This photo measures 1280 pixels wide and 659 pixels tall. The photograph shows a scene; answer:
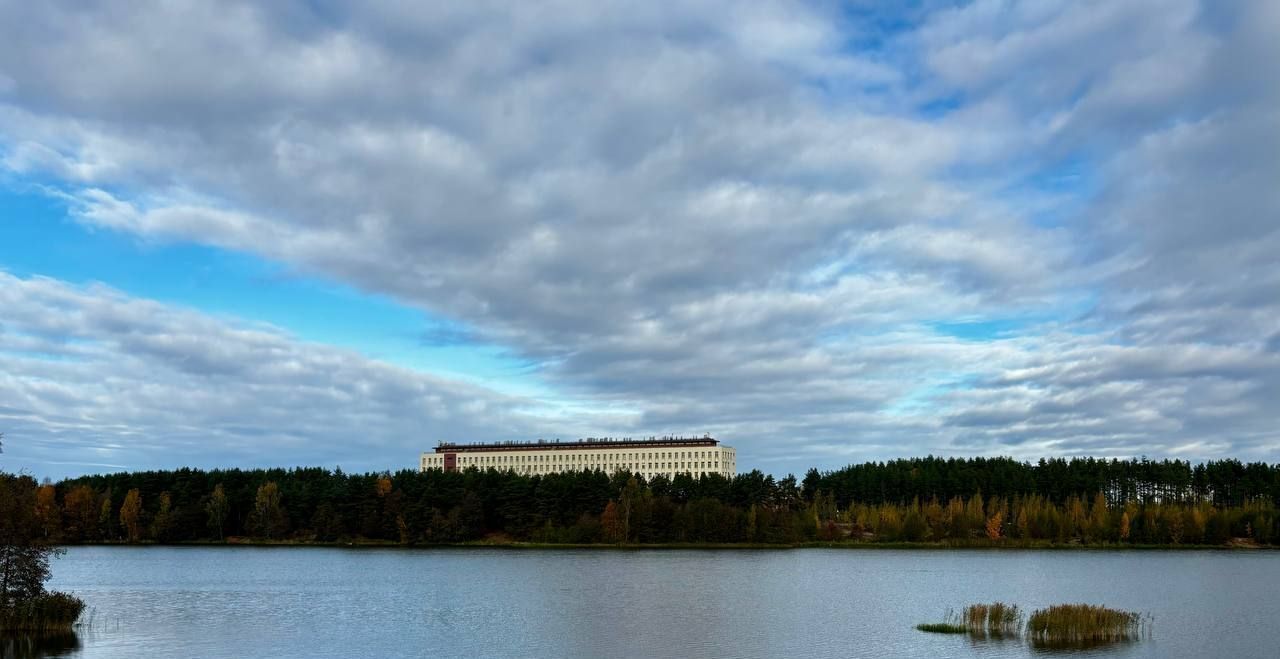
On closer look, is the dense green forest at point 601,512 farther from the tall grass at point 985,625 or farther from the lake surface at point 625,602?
the tall grass at point 985,625

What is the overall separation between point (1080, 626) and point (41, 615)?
4923cm

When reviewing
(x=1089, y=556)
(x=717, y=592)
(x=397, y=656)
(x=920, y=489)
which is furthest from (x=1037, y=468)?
(x=397, y=656)

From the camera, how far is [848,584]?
267 ft

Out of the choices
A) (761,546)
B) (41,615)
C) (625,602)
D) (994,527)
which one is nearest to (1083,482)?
(994,527)

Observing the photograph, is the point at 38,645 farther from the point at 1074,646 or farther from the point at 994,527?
the point at 994,527

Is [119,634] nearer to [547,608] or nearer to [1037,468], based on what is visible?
[547,608]

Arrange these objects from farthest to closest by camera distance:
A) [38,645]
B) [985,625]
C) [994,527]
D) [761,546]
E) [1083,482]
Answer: [1083,482] < [994,527] < [761,546] < [985,625] < [38,645]

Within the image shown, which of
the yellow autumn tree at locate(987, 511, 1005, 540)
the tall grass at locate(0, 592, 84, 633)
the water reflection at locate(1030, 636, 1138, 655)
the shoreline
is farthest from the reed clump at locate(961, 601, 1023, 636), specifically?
the yellow autumn tree at locate(987, 511, 1005, 540)

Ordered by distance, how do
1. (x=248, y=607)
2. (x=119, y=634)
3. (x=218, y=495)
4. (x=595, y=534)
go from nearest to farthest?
(x=119, y=634) < (x=248, y=607) < (x=595, y=534) < (x=218, y=495)

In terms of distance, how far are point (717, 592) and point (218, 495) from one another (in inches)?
4594

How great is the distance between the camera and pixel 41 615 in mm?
47781

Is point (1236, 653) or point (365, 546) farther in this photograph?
point (365, 546)

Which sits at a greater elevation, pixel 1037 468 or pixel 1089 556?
pixel 1037 468

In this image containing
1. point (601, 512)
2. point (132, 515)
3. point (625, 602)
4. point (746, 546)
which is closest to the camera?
point (625, 602)
